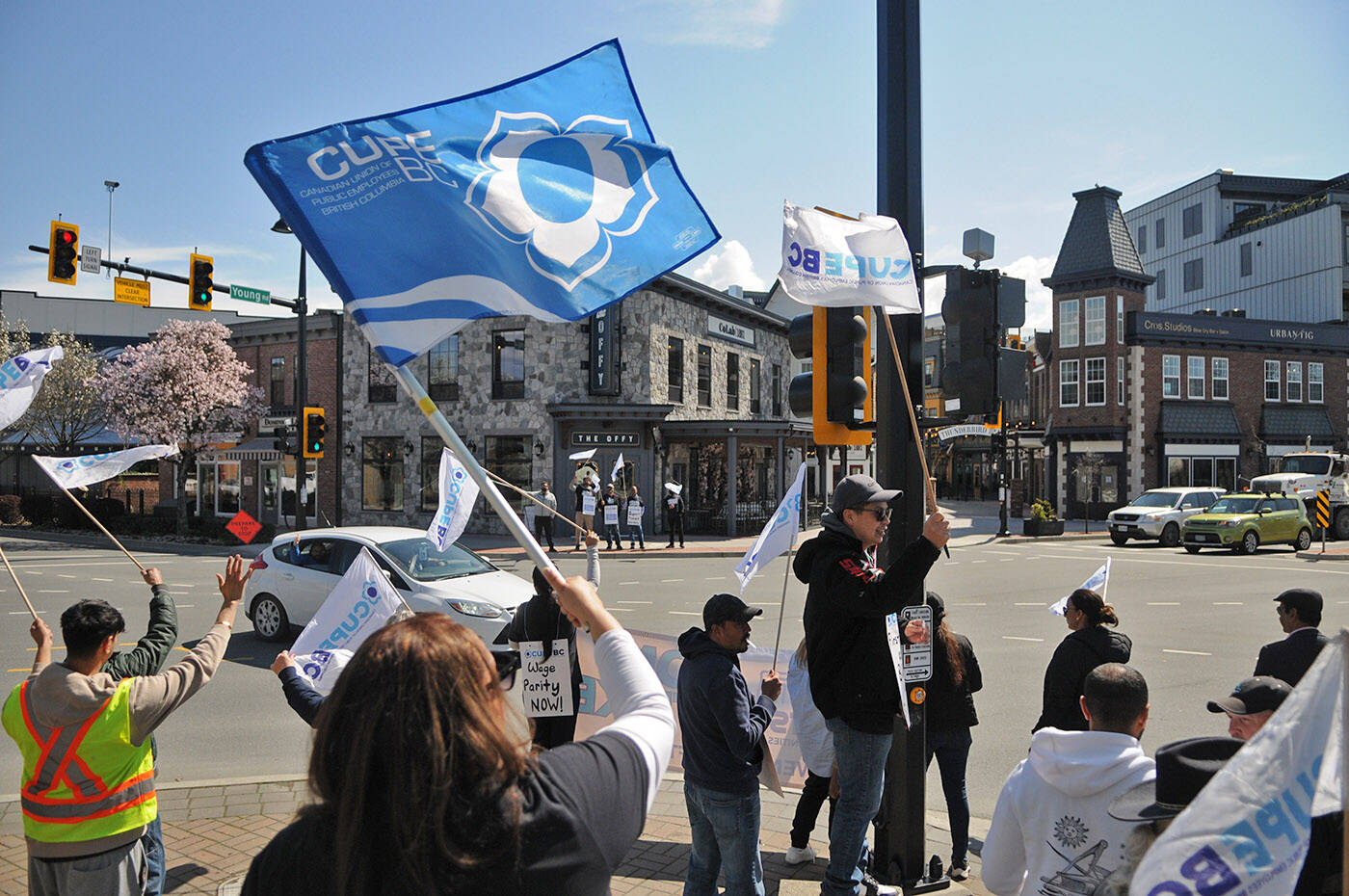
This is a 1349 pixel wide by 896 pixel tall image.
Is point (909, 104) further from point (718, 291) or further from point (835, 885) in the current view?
point (718, 291)

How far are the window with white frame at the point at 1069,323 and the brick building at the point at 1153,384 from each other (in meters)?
0.06

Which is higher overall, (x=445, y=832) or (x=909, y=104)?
(x=909, y=104)

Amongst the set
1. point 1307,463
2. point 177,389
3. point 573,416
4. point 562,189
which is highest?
point 177,389

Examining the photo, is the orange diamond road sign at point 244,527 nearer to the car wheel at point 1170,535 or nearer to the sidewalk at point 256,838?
the sidewalk at point 256,838

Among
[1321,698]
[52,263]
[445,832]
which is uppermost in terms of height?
[52,263]

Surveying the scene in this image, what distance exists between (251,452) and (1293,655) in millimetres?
34302

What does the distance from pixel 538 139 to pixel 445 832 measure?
9.77ft

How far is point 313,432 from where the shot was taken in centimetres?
2031

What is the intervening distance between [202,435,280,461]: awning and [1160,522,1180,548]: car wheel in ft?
96.7

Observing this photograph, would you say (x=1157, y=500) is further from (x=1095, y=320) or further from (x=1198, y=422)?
(x=1095, y=320)

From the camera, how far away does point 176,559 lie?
74.9 feet

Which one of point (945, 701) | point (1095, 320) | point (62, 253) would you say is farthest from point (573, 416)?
point (1095, 320)

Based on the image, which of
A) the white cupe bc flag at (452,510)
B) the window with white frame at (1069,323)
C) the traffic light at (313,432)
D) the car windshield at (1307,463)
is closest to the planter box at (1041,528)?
the car windshield at (1307,463)

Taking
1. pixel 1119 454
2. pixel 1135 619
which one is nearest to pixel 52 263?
pixel 1135 619
